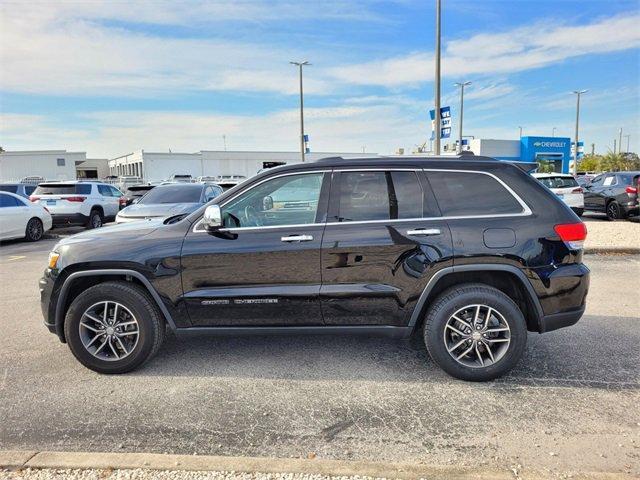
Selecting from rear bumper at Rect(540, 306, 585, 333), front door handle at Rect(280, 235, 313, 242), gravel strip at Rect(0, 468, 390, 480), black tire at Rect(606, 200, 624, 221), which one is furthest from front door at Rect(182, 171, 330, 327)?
black tire at Rect(606, 200, 624, 221)

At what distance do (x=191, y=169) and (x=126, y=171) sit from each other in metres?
19.4

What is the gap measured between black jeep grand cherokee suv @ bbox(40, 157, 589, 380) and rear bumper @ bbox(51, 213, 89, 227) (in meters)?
11.4

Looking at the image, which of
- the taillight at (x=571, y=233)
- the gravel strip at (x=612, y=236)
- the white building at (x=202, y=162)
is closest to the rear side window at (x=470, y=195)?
the taillight at (x=571, y=233)

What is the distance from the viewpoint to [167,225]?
387cm

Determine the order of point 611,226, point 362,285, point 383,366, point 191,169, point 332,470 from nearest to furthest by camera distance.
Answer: point 332,470 → point 362,285 → point 383,366 → point 611,226 → point 191,169

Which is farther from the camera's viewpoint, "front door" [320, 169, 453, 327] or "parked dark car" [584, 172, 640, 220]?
"parked dark car" [584, 172, 640, 220]

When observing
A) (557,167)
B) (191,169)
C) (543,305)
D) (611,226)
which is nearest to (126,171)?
(191,169)

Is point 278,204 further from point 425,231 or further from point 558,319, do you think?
point 558,319

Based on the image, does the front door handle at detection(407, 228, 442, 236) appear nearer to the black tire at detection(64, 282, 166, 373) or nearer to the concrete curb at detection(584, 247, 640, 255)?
the black tire at detection(64, 282, 166, 373)

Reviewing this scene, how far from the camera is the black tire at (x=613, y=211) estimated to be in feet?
46.8

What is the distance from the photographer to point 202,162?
59.5m

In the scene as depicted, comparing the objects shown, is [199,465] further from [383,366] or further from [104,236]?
[104,236]

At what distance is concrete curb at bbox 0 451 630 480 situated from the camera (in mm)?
2525

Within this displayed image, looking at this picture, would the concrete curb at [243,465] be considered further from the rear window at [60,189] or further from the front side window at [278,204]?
the rear window at [60,189]
